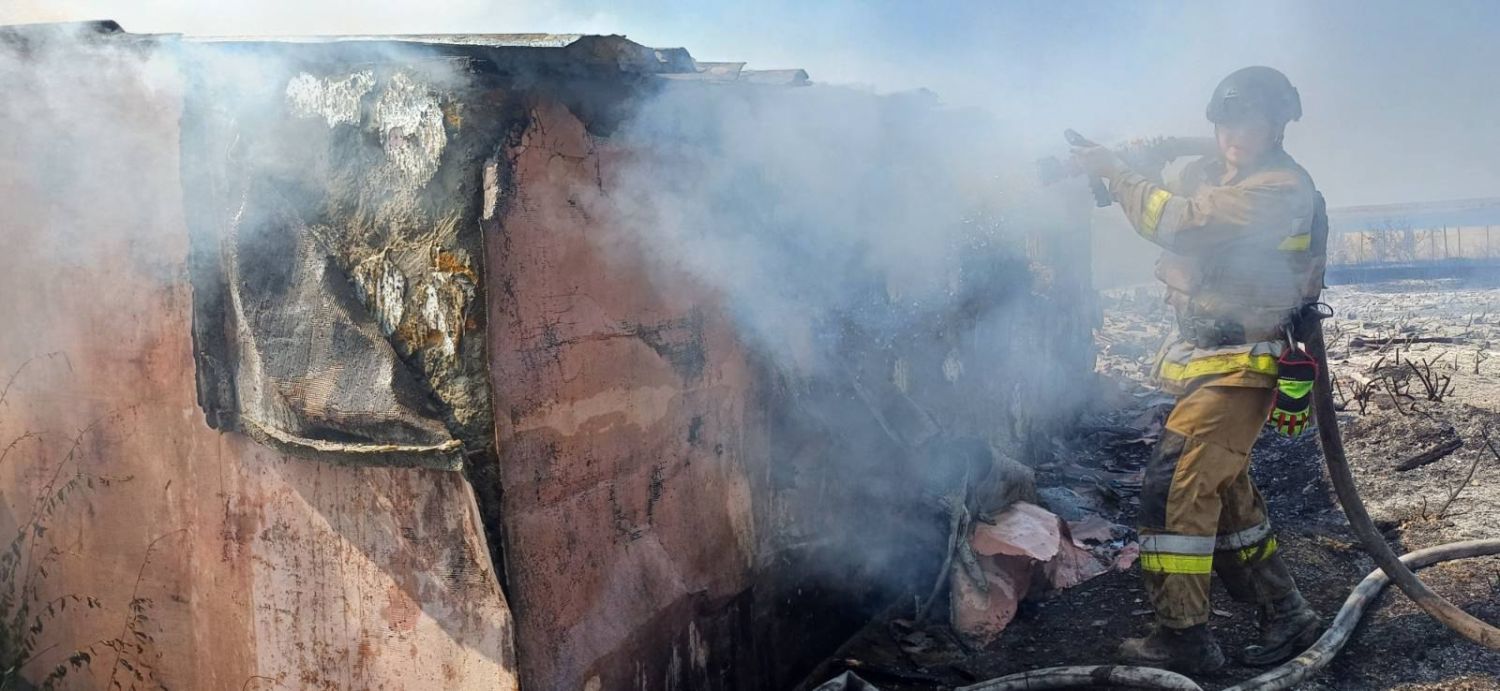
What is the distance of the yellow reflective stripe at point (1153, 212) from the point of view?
3.68 metres

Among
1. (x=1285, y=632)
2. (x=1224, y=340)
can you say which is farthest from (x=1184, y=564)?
(x=1224, y=340)

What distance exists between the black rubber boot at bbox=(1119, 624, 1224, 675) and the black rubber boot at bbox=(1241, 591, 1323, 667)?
0.68 ft

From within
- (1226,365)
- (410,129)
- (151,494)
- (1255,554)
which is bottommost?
(1255,554)

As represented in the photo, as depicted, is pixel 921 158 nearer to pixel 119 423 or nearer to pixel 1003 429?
pixel 1003 429

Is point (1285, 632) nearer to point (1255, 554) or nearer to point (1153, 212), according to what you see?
point (1255, 554)

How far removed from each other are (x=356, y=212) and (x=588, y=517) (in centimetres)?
105

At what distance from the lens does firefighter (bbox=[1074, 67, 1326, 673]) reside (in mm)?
Result: 3617

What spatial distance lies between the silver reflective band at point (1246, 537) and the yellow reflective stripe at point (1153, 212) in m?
1.28

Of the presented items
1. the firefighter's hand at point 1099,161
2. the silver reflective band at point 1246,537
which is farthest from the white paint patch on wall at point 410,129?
the silver reflective band at point 1246,537

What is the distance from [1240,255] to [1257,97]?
616mm

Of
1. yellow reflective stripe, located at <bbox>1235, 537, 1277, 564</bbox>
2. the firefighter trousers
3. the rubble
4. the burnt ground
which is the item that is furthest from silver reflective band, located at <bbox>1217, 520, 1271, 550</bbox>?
the rubble

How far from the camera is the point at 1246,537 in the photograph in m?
3.90

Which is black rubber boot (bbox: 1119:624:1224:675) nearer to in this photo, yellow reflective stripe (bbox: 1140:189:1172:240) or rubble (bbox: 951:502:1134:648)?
rubble (bbox: 951:502:1134:648)

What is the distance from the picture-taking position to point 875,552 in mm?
4254
